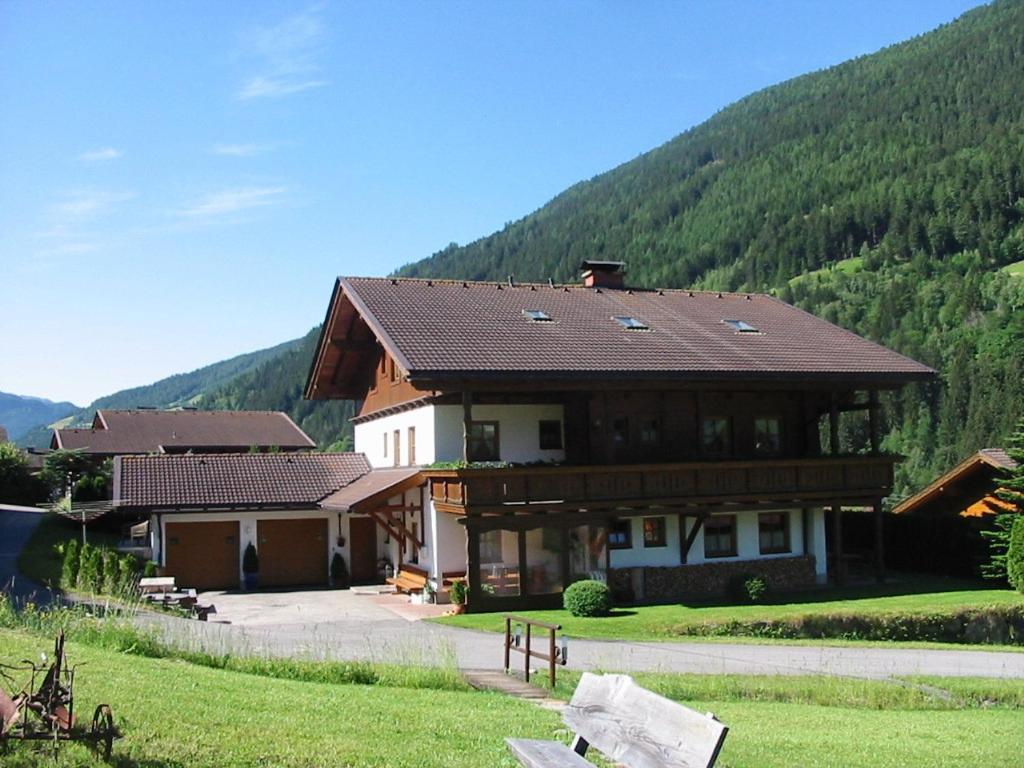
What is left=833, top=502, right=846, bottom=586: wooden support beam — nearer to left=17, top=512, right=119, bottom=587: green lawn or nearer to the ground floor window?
the ground floor window

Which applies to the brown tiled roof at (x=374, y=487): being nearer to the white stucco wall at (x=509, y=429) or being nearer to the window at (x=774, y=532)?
the white stucco wall at (x=509, y=429)

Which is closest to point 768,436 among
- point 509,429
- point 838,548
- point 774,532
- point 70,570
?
point 774,532

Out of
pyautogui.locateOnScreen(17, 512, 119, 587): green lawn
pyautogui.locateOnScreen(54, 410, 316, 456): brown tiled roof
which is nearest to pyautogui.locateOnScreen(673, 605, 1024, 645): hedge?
pyautogui.locateOnScreen(17, 512, 119, 587): green lawn

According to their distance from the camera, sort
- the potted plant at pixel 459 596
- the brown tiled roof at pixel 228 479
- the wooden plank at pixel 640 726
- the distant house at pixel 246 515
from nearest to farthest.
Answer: the wooden plank at pixel 640 726 → the potted plant at pixel 459 596 → the brown tiled roof at pixel 228 479 → the distant house at pixel 246 515

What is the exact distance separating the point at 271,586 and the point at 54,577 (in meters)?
Answer: 6.08

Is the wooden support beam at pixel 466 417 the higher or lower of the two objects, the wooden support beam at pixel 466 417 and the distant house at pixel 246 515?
the higher

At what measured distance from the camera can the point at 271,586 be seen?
3141 centimetres

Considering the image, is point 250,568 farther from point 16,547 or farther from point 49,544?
point 16,547

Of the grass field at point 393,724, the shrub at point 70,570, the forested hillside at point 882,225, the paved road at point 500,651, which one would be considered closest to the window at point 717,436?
the paved road at point 500,651

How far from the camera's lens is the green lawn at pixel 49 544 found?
29259mm

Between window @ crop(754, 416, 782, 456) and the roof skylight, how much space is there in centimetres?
308

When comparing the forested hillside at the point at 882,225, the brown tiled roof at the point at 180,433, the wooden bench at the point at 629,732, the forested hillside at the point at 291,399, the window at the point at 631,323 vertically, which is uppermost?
the forested hillside at the point at 882,225

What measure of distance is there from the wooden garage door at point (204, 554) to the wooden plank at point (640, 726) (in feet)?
82.7

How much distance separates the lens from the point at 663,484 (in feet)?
89.8
